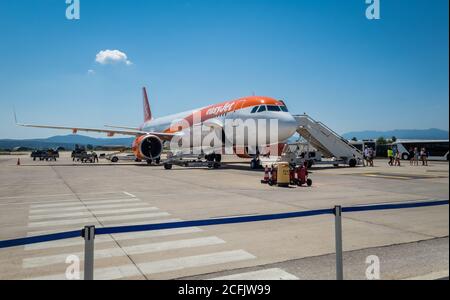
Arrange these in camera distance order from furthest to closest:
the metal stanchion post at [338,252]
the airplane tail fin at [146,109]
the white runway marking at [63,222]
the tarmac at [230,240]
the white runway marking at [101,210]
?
the airplane tail fin at [146,109]
the white runway marking at [101,210]
the white runway marking at [63,222]
the tarmac at [230,240]
the metal stanchion post at [338,252]

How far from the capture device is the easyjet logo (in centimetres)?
2584

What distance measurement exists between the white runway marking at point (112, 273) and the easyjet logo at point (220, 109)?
20.6 m

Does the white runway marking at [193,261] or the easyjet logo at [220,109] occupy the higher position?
the easyjet logo at [220,109]

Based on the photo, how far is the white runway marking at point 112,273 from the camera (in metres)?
5.01

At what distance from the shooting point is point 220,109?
27234mm

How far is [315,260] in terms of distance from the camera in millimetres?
5617

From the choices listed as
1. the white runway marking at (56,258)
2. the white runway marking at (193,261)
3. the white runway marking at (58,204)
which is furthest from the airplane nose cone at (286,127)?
the white runway marking at (56,258)

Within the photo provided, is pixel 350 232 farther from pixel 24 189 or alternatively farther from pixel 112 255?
pixel 24 189

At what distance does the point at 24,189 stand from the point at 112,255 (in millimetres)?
11974

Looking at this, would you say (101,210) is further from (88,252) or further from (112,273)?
(88,252)

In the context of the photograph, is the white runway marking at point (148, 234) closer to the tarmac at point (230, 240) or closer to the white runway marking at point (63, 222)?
the tarmac at point (230, 240)
